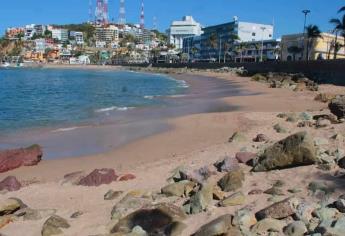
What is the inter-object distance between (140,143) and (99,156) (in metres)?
1.96

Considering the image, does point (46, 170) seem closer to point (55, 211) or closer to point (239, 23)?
point (55, 211)

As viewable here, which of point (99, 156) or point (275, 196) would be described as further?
point (99, 156)

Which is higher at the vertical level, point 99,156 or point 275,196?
point 275,196

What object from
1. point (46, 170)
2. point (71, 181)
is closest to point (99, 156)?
point (46, 170)

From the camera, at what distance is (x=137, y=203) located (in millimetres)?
8328

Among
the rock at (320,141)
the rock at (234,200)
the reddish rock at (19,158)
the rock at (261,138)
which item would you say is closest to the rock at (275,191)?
the rock at (234,200)

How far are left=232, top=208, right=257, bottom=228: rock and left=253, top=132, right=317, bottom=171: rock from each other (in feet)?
7.15

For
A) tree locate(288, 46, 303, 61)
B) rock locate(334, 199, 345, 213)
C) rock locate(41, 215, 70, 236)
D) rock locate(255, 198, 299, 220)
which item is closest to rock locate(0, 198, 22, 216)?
rock locate(41, 215, 70, 236)

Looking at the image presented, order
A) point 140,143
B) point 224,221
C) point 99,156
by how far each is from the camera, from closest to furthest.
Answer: point 224,221 → point 99,156 → point 140,143

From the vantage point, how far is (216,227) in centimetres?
656

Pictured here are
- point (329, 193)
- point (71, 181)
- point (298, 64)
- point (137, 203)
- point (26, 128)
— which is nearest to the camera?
point (329, 193)

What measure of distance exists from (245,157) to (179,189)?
2.17 meters

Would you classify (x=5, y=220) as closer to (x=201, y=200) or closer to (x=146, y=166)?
(x=201, y=200)

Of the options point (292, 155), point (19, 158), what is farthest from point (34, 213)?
point (19, 158)
